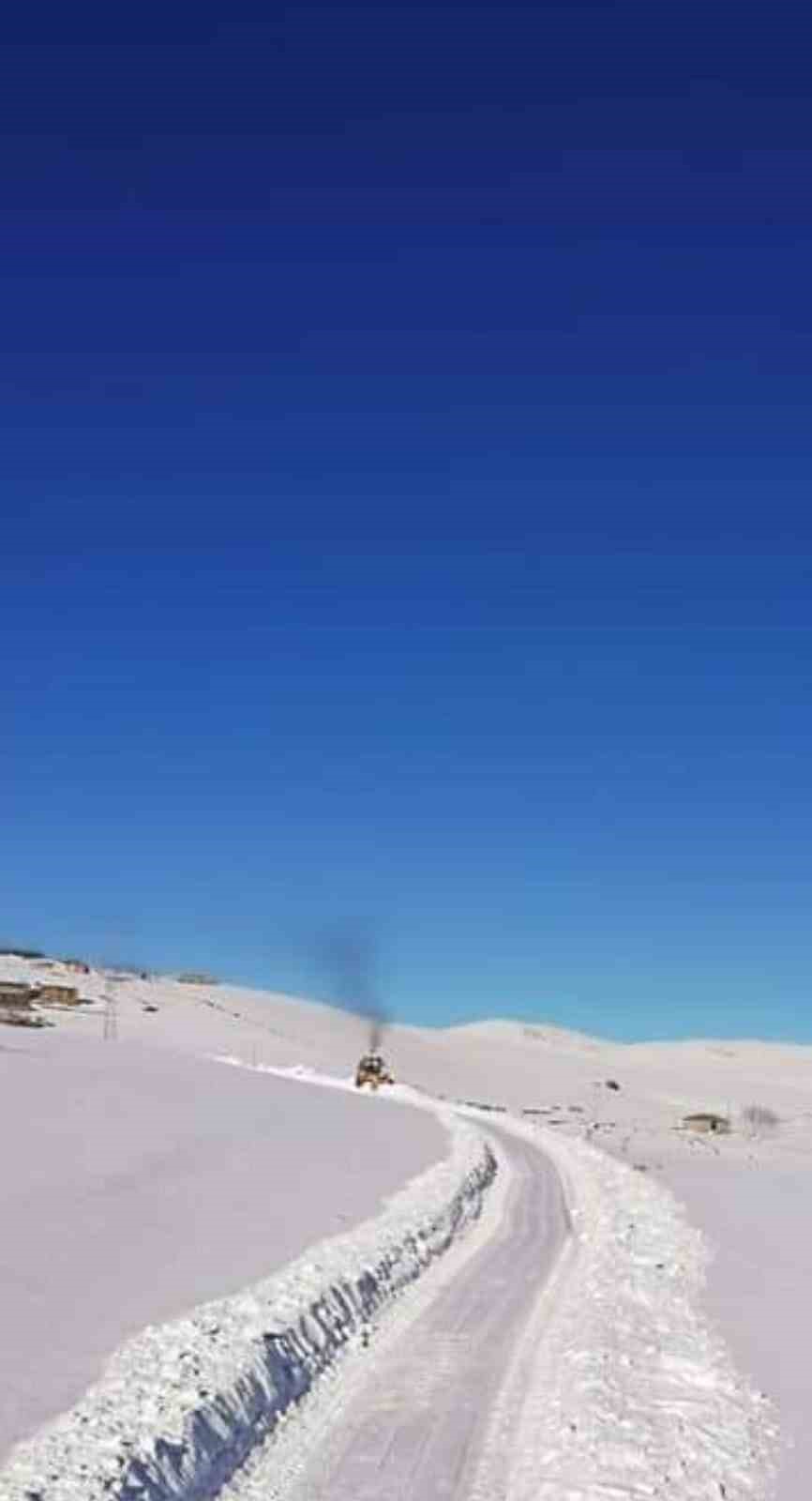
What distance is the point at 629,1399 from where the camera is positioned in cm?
1083

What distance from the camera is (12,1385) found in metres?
9.36

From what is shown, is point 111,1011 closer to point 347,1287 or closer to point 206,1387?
point 347,1287

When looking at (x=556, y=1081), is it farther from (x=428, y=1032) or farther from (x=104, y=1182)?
(x=104, y=1182)

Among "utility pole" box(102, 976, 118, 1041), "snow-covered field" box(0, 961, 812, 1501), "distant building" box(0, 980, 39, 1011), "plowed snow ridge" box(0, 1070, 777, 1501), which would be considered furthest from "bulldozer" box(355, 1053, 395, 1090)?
"plowed snow ridge" box(0, 1070, 777, 1501)

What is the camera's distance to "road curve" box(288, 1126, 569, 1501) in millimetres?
8828

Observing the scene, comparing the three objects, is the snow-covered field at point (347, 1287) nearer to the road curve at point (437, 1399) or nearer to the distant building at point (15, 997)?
the road curve at point (437, 1399)

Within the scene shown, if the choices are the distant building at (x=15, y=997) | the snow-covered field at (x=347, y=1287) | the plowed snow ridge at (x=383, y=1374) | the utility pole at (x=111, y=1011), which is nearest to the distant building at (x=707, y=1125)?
the utility pole at (x=111, y=1011)

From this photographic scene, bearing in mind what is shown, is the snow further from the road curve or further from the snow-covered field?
the road curve

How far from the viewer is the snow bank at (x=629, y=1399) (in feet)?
29.7

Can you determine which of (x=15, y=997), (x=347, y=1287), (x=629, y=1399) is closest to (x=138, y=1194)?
(x=347, y=1287)

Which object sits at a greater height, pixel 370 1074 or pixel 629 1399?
pixel 370 1074

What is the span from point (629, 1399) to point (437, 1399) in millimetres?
1281

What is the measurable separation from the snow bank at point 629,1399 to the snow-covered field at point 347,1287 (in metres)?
0.03

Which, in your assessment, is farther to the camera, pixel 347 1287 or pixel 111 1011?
pixel 111 1011
